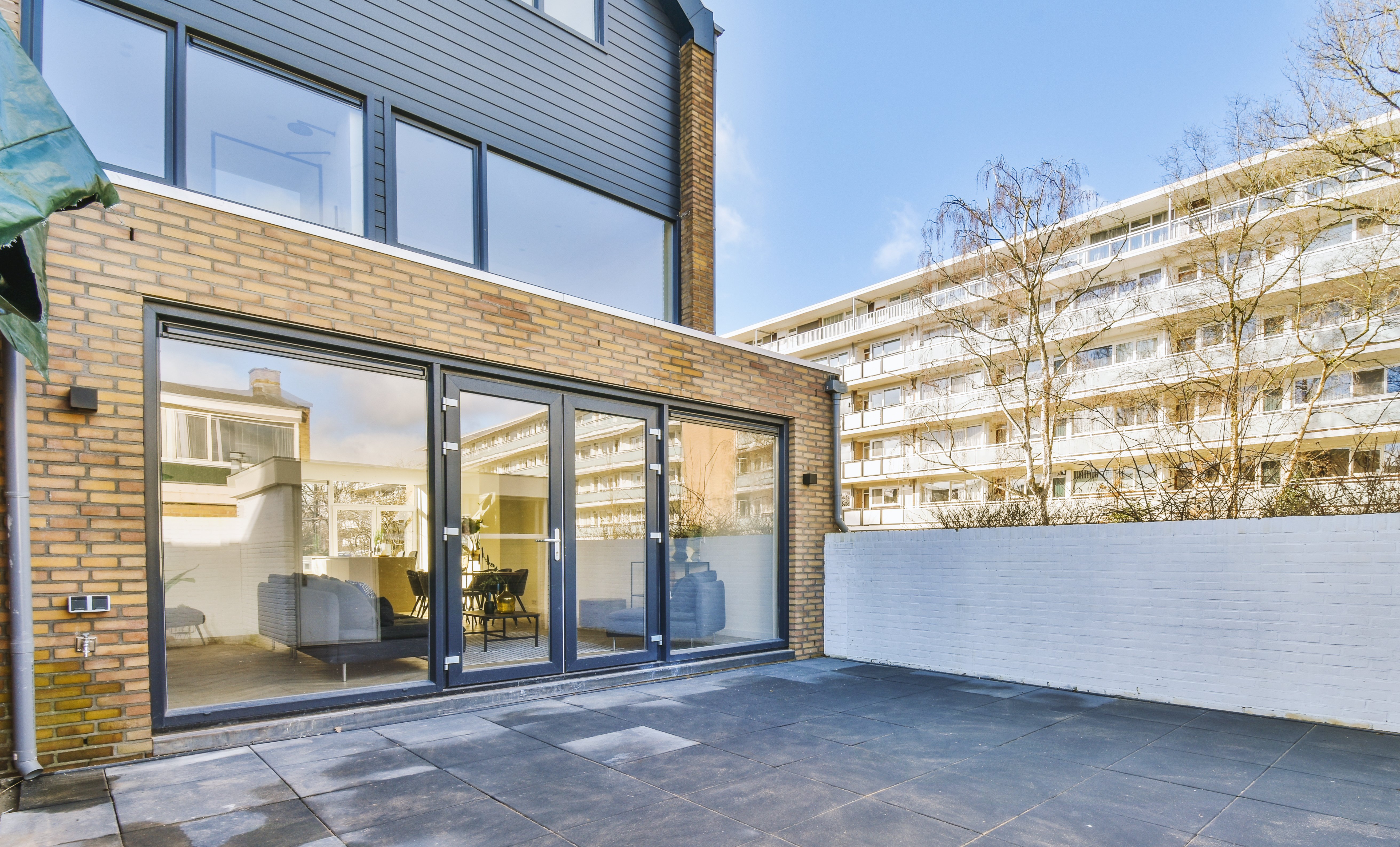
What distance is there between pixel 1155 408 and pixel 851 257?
20.4 m

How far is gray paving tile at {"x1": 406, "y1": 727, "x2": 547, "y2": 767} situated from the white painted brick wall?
4.22 m

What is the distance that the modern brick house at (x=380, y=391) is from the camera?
3.80m

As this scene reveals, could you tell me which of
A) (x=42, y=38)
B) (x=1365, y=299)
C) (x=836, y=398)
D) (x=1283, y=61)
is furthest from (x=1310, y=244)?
(x=42, y=38)

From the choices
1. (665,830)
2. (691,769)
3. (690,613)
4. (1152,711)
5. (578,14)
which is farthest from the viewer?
(578,14)

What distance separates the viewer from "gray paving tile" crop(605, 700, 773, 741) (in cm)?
448

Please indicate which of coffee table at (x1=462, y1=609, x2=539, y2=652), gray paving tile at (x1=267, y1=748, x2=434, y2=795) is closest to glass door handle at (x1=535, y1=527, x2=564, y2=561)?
coffee table at (x1=462, y1=609, x2=539, y2=652)

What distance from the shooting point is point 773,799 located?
3344 millimetres

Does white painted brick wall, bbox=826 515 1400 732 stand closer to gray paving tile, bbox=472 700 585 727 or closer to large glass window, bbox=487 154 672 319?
gray paving tile, bbox=472 700 585 727

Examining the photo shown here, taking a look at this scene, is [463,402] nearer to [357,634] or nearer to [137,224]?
[357,634]

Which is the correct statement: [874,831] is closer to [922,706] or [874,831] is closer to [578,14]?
[922,706]

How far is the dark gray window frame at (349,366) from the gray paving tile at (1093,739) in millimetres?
2994

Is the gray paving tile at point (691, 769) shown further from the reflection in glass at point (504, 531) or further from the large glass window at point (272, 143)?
the large glass window at point (272, 143)

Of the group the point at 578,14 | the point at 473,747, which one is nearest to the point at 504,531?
the point at 473,747

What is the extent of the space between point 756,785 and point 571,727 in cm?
153
